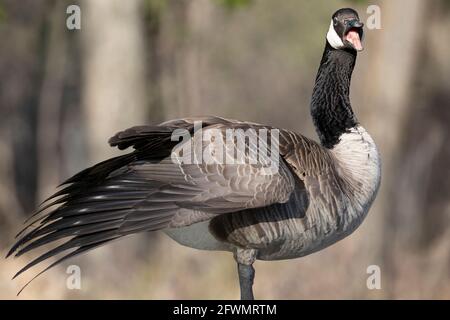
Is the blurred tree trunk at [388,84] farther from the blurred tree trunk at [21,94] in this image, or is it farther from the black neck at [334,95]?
the blurred tree trunk at [21,94]

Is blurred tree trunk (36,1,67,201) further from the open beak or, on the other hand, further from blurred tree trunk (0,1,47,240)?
the open beak

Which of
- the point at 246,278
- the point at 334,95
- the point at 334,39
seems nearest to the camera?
the point at 246,278

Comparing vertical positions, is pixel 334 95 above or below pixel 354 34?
below

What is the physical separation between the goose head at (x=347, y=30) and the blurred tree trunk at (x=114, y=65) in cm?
492

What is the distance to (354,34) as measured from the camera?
480 cm

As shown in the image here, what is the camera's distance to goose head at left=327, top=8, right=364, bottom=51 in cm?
478

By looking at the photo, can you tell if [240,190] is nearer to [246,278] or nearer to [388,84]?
[246,278]

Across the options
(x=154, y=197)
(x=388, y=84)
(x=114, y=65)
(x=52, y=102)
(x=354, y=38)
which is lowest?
(x=154, y=197)

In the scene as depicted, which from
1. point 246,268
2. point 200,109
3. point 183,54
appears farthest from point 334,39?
point 200,109

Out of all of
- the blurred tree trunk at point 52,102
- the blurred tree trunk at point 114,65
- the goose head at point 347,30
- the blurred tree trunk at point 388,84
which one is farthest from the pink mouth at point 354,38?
the blurred tree trunk at point 52,102

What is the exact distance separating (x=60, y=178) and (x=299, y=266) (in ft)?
29.8

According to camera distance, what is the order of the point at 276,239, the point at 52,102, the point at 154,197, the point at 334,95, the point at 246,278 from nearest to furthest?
the point at 154,197, the point at 276,239, the point at 246,278, the point at 334,95, the point at 52,102

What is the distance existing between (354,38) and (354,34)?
2 cm

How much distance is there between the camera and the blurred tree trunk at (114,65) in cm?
966
